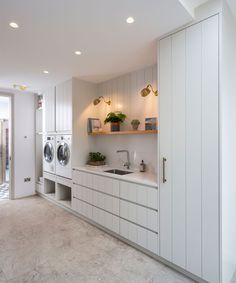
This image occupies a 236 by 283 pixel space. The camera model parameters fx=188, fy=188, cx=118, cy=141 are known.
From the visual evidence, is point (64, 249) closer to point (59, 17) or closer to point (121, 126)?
point (121, 126)

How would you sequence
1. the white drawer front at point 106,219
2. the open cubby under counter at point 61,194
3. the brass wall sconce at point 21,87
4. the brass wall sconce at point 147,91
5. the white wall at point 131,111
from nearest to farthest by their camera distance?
1. the white drawer front at point 106,219
2. the brass wall sconce at point 147,91
3. the white wall at point 131,111
4. the open cubby under counter at point 61,194
5. the brass wall sconce at point 21,87

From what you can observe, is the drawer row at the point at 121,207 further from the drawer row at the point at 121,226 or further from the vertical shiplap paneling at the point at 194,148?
the vertical shiplap paneling at the point at 194,148

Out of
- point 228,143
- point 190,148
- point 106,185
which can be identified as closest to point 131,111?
point 106,185

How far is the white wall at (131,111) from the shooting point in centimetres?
307

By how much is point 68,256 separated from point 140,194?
45.8 inches

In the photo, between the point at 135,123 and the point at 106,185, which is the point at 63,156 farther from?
the point at 135,123

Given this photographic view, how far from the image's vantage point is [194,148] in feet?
6.14

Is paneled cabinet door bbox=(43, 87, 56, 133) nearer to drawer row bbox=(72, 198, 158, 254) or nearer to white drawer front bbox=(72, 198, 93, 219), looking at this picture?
white drawer front bbox=(72, 198, 93, 219)

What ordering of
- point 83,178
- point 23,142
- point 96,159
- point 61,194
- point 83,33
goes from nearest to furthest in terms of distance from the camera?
1. point 83,33
2. point 83,178
3. point 96,159
4. point 61,194
5. point 23,142

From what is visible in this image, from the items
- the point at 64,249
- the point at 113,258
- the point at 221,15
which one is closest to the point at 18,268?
the point at 64,249

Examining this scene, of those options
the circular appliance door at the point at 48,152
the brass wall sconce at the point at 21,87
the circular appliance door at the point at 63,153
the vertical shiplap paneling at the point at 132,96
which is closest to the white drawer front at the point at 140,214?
the vertical shiplap paneling at the point at 132,96

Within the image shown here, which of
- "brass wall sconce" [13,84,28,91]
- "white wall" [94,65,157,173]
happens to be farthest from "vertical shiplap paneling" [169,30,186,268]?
"brass wall sconce" [13,84,28,91]

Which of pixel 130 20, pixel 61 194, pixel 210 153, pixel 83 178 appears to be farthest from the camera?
pixel 61 194

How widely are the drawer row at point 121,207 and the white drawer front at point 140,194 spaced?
7 centimetres
